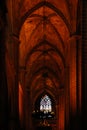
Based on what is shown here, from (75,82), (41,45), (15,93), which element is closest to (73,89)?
(75,82)

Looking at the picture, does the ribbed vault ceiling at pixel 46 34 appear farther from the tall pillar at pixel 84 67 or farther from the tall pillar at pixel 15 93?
the tall pillar at pixel 84 67

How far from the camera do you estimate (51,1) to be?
3075 centimetres

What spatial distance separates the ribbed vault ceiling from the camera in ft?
98.3

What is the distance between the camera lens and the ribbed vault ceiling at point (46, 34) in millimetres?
29969

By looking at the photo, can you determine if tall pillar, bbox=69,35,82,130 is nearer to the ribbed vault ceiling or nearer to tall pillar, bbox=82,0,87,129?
the ribbed vault ceiling

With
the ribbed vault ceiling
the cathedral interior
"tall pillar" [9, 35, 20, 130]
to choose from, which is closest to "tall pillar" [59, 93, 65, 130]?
the ribbed vault ceiling

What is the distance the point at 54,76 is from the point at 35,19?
13.7 m

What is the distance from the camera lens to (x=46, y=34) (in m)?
37.6

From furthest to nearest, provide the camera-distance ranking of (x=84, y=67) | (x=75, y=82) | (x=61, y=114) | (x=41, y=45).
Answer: (x=61, y=114) → (x=41, y=45) → (x=75, y=82) → (x=84, y=67)

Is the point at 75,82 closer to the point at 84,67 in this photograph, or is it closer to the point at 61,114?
the point at 84,67

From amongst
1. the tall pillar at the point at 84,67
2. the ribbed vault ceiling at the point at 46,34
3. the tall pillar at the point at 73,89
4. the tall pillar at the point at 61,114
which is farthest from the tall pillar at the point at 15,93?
the tall pillar at the point at 61,114

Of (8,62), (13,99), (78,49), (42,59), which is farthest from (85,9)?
(42,59)

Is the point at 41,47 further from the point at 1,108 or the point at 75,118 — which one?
the point at 1,108

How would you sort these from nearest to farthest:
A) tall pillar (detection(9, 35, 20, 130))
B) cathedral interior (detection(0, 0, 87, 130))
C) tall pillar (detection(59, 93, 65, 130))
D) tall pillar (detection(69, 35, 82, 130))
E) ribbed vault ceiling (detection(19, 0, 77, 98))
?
cathedral interior (detection(0, 0, 87, 130)) → tall pillar (detection(69, 35, 82, 130)) → tall pillar (detection(9, 35, 20, 130)) → ribbed vault ceiling (detection(19, 0, 77, 98)) → tall pillar (detection(59, 93, 65, 130))
